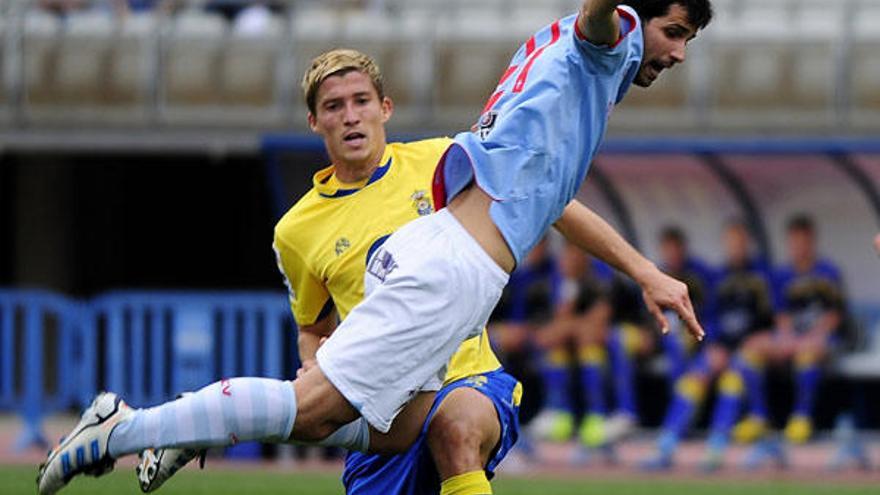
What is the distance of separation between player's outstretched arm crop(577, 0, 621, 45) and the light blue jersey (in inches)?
1.4

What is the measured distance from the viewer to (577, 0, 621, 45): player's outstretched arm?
5.20 meters

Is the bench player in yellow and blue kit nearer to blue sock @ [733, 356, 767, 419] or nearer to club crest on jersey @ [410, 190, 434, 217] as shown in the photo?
club crest on jersey @ [410, 190, 434, 217]

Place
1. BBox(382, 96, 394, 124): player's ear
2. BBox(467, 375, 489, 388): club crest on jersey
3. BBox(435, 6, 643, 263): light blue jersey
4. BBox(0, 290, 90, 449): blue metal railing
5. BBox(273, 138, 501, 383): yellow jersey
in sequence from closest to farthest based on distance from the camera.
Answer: BBox(435, 6, 643, 263): light blue jersey
BBox(467, 375, 489, 388): club crest on jersey
BBox(273, 138, 501, 383): yellow jersey
BBox(382, 96, 394, 124): player's ear
BBox(0, 290, 90, 449): blue metal railing

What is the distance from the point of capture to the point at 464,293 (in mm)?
5227

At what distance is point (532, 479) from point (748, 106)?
16.1 feet

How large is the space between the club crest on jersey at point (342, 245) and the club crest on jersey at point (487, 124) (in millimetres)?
761

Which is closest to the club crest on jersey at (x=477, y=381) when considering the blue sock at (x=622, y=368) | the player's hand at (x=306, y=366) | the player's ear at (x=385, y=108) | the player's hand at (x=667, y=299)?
the player's hand at (x=306, y=366)

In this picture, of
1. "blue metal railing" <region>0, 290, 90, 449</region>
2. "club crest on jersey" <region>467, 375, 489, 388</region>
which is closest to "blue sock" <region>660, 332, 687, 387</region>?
"blue metal railing" <region>0, 290, 90, 449</region>

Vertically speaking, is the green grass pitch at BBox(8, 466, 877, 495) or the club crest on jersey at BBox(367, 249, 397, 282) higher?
the club crest on jersey at BBox(367, 249, 397, 282)

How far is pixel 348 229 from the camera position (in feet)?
20.1

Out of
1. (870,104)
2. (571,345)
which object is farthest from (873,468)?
(870,104)

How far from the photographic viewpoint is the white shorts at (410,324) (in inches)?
203

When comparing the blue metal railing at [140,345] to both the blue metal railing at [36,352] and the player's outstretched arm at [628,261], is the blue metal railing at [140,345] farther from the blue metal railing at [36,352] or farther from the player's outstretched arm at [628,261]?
the player's outstretched arm at [628,261]

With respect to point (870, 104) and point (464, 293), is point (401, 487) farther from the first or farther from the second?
point (870, 104)
